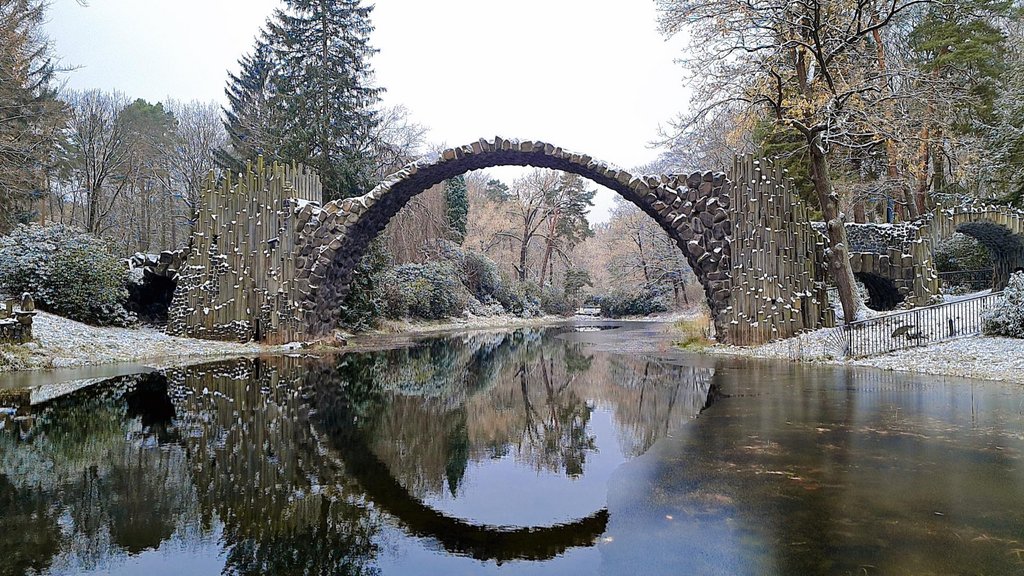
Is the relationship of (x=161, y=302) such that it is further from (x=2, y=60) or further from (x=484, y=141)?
(x=484, y=141)

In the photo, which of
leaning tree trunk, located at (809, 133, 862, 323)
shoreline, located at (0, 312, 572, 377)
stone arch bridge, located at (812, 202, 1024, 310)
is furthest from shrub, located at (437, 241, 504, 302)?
leaning tree trunk, located at (809, 133, 862, 323)

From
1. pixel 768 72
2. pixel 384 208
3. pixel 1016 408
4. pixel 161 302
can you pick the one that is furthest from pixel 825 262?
pixel 161 302

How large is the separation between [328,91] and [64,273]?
453 inches

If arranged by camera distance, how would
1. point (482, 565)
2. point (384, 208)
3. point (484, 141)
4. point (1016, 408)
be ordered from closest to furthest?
point (482, 565) < point (1016, 408) < point (484, 141) < point (384, 208)

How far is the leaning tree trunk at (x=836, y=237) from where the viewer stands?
12805 millimetres

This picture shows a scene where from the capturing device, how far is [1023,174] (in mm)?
17906

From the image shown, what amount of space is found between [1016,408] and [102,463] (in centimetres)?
817

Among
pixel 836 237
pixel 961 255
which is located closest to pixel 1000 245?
pixel 961 255

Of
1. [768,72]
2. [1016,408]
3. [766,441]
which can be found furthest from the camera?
[768,72]

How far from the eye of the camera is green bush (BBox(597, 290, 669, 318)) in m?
36.9

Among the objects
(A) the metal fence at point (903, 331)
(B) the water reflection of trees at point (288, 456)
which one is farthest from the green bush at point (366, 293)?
(A) the metal fence at point (903, 331)

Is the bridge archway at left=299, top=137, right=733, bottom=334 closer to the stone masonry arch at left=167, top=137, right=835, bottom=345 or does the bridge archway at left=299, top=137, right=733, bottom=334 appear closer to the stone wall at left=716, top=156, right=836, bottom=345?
the stone masonry arch at left=167, top=137, right=835, bottom=345

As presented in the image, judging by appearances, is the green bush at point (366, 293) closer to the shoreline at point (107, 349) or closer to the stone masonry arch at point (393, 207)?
the shoreline at point (107, 349)

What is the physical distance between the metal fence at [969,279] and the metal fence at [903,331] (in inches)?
382
